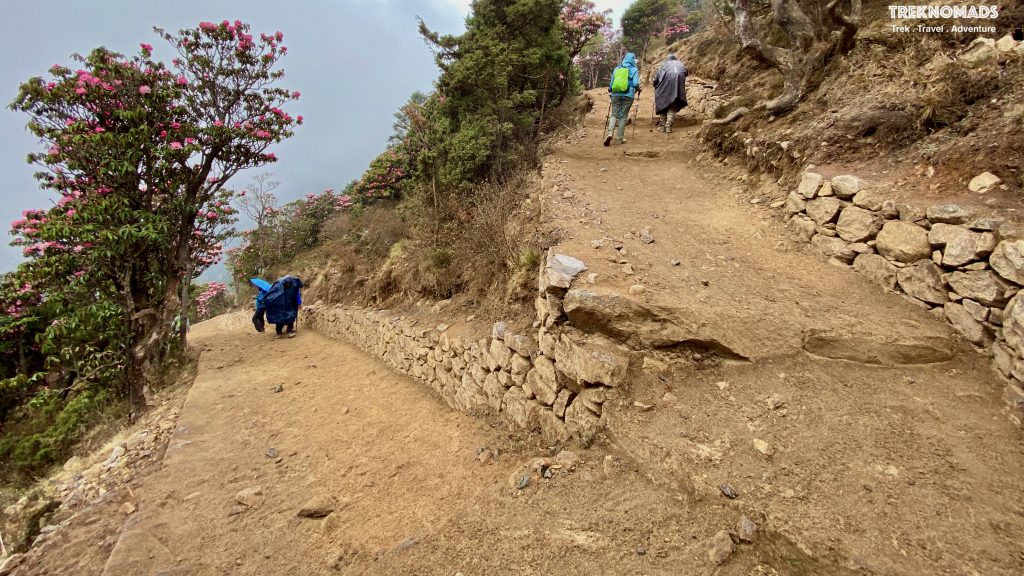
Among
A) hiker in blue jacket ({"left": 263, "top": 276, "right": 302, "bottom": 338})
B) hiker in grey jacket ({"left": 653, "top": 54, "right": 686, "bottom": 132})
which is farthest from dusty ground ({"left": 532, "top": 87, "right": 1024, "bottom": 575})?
hiker in blue jacket ({"left": 263, "top": 276, "right": 302, "bottom": 338})

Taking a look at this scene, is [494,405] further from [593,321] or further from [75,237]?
[75,237]

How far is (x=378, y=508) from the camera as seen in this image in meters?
3.22

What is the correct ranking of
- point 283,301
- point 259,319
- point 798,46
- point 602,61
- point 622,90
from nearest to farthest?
point 798,46 → point 622,90 → point 283,301 → point 259,319 → point 602,61

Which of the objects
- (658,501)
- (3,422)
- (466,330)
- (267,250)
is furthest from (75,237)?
(267,250)

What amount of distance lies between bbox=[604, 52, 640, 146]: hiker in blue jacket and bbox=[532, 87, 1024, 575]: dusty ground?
447cm

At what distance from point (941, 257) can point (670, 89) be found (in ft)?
22.1

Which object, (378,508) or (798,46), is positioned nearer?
(378,508)

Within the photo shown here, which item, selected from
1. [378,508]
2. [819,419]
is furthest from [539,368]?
[819,419]

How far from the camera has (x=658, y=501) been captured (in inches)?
93.6

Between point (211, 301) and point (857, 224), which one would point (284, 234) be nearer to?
point (211, 301)

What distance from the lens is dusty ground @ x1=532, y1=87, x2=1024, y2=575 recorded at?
6.03 feet

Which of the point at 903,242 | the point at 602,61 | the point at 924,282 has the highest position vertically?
the point at 602,61

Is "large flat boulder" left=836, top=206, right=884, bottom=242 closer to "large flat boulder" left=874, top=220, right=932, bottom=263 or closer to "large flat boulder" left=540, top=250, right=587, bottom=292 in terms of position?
"large flat boulder" left=874, top=220, right=932, bottom=263

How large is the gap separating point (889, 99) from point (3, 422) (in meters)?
14.7
